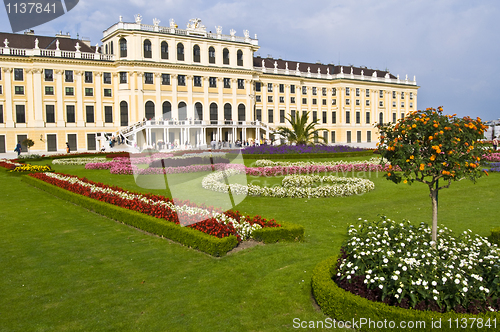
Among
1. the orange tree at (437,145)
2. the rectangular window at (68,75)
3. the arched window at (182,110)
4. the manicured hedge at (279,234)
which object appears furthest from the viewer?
the arched window at (182,110)

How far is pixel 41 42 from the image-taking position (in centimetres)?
4934

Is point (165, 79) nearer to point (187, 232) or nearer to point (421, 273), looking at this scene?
point (187, 232)

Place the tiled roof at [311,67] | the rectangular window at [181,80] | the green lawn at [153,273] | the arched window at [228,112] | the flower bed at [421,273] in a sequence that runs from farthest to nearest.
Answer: the tiled roof at [311,67]
the arched window at [228,112]
the rectangular window at [181,80]
the green lawn at [153,273]
the flower bed at [421,273]

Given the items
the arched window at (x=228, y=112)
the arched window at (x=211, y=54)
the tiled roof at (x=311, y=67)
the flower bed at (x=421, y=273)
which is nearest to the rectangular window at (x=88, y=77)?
the arched window at (x=211, y=54)

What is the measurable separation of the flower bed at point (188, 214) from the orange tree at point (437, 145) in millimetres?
3787

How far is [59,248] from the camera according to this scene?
8961 millimetres

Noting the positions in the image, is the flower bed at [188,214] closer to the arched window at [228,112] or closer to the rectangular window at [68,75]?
the rectangular window at [68,75]

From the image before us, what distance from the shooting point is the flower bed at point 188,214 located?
8859mm

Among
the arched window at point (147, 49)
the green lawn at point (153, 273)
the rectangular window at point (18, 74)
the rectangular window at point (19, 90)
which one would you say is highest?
the arched window at point (147, 49)

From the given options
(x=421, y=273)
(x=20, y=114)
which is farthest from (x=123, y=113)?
(x=421, y=273)

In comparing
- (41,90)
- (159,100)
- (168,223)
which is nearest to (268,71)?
(159,100)

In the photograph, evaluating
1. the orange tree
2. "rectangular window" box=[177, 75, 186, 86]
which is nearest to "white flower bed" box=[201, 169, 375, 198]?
the orange tree

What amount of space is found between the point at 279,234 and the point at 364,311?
13.1 ft

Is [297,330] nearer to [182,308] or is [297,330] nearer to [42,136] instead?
[182,308]
